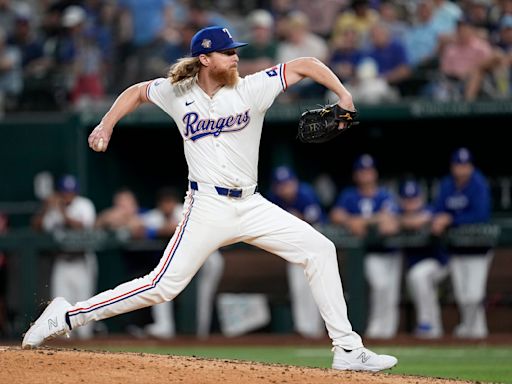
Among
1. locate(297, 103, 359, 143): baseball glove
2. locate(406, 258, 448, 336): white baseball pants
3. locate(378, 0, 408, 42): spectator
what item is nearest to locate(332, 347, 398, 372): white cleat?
locate(297, 103, 359, 143): baseball glove

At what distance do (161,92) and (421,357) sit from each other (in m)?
4.49

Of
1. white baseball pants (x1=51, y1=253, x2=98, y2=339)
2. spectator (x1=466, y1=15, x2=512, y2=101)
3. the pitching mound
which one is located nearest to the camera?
the pitching mound

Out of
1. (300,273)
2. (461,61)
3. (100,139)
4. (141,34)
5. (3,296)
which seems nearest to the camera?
(100,139)

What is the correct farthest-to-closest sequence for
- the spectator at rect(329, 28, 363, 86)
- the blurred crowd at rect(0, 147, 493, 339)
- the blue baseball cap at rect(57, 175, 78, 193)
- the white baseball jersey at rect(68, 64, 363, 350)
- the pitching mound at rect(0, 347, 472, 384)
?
the spectator at rect(329, 28, 363, 86) → the blue baseball cap at rect(57, 175, 78, 193) → the blurred crowd at rect(0, 147, 493, 339) → the white baseball jersey at rect(68, 64, 363, 350) → the pitching mound at rect(0, 347, 472, 384)

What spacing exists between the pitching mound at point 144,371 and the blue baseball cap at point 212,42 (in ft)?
5.82

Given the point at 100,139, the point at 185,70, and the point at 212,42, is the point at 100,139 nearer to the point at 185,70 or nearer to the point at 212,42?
the point at 185,70

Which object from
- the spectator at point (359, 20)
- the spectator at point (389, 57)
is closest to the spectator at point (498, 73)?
the spectator at point (389, 57)

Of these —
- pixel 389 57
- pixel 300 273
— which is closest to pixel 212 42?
pixel 300 273

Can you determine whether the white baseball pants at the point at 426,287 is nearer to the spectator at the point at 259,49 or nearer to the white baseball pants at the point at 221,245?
the spectator at the point at 259,49

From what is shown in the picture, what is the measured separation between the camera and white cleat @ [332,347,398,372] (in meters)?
6.84

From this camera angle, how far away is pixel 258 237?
22.2 ft

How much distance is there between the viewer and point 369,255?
42.6 feet

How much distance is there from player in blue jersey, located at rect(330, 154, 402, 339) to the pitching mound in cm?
→ 602

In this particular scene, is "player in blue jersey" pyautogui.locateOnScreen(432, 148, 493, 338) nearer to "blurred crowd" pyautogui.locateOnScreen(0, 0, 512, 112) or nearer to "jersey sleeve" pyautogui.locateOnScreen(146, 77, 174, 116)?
"blurred crowd" pyautogui.locateOnScreen(0, 0, 512, 112)
